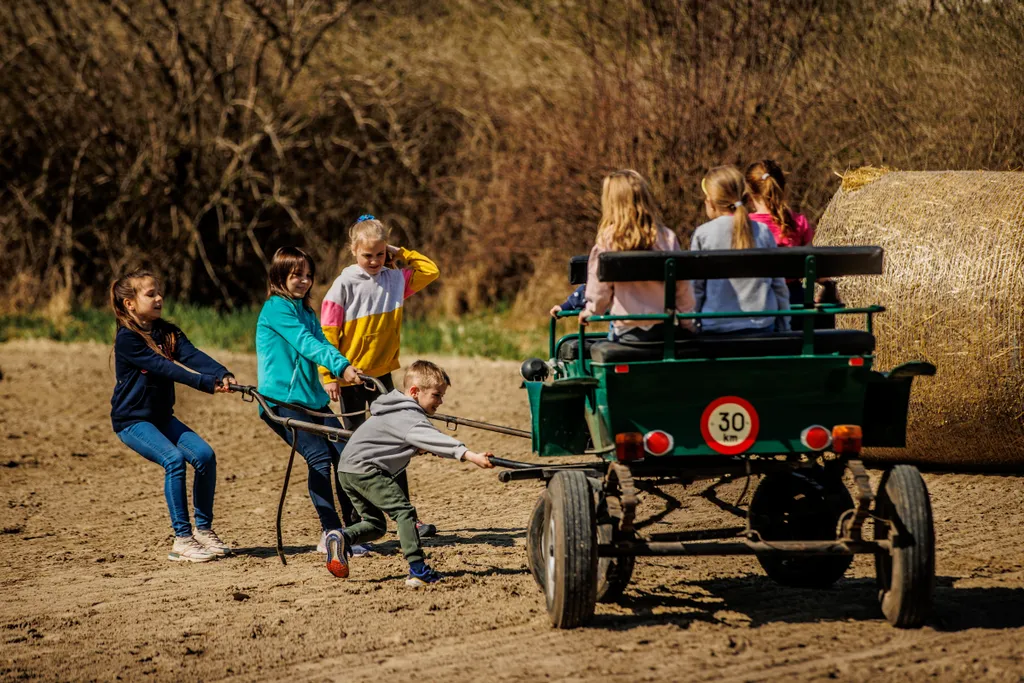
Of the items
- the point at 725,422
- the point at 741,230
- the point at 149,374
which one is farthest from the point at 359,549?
the point at 741,230

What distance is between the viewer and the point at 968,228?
24.6ft

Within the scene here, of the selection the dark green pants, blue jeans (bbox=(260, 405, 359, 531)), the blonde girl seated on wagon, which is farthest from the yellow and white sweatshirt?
the blonde girl seated on wagon

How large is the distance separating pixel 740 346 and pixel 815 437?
0.47m

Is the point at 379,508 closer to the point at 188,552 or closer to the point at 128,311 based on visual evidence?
the point at 188,552

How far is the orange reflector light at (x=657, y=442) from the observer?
186 inches

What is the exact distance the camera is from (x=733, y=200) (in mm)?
5180

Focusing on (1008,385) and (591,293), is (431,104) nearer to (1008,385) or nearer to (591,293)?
(1008,385)

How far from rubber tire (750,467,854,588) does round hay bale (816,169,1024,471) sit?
2.40 metres

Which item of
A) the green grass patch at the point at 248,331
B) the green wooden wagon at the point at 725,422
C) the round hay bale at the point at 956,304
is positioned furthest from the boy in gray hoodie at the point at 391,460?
the green grass patch at the point at 248,331

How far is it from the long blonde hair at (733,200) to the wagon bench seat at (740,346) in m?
0.44

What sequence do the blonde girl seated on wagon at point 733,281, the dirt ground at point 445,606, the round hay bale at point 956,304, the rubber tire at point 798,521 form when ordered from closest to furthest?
the dirt ground at point 445,606
the blonde girl seated on wagon at point 733,281
the rubber tire at point 798,521
the round hay bale at point 956,304

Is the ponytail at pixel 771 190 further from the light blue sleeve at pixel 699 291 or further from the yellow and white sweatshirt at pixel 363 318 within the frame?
the yellow and white sweatshirt at pixel 363 318

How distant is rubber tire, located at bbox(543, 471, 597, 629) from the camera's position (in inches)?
183

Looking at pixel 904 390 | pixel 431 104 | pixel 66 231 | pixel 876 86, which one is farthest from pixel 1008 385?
pixel 66 231
